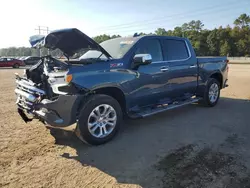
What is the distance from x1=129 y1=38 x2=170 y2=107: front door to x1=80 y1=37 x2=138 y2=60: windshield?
0.67ft

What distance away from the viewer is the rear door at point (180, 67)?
5.59m

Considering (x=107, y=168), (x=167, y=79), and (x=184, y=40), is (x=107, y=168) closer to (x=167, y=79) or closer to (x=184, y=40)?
(x=167, y=79)

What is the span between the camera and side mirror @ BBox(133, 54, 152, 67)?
4.50 metres

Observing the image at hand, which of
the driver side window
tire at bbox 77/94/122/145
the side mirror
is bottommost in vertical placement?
tire at bbox 77/94/122/145


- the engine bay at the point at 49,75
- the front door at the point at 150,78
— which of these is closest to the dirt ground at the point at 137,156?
the front door at the point at 150,78

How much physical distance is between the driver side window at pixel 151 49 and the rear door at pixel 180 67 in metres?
0.19

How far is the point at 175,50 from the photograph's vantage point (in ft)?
19.2

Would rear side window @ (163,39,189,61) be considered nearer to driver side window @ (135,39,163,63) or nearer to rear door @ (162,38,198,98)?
rear door @ (162,38,198,98)

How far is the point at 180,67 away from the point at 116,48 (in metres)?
1.70

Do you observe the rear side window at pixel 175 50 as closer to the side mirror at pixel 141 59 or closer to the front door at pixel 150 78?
the front door at pixel 150 78

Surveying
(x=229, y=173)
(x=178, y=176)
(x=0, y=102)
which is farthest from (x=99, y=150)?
(x=0, y=102)

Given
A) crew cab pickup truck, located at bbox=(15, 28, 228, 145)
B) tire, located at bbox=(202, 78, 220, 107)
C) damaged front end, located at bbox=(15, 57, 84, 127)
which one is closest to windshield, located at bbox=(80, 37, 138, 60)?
crew cab pickup truck, located at bbox=(15, 28, 228, 145)

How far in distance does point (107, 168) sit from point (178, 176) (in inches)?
38.4

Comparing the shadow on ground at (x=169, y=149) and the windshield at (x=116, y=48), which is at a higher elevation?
the windshield at (x=116, y=48)
